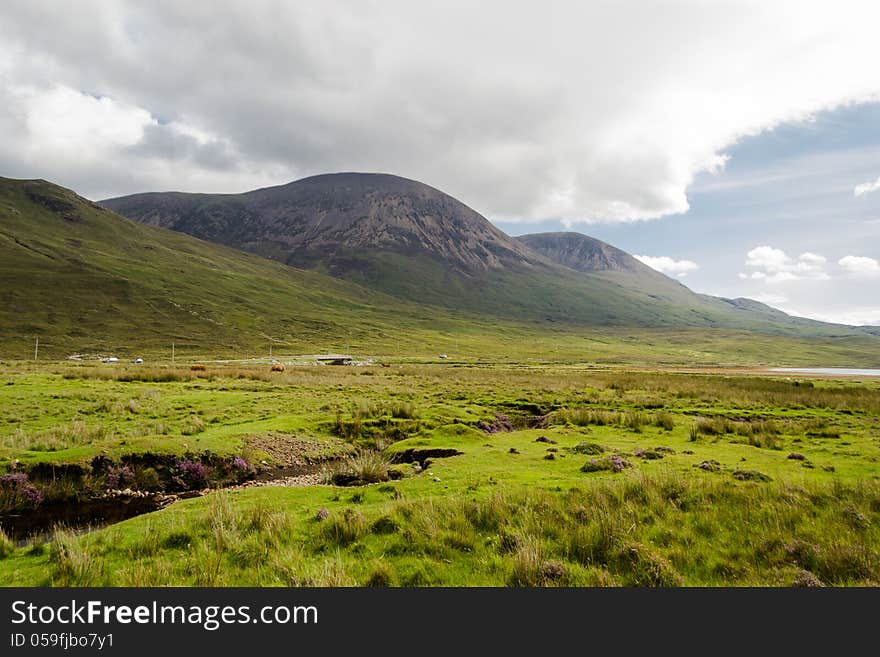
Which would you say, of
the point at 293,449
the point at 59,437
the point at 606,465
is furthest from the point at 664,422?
the point at 59,437

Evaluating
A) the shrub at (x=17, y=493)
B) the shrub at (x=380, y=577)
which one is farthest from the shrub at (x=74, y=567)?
the shrub at (x=17, y=493)

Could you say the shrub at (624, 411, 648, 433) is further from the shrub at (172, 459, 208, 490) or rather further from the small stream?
the shrub at (172, 459, 208, 490)

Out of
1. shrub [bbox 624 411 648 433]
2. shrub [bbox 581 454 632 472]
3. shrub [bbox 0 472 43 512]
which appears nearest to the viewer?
shrub [bbox 0 472 43 512]

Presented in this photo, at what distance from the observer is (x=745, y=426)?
27.0m

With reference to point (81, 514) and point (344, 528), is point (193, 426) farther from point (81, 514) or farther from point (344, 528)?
point (344, 528)

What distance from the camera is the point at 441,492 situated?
549 inches

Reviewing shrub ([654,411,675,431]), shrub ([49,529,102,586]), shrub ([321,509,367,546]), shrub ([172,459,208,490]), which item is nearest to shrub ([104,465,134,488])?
shrub ([172,459,208,490])

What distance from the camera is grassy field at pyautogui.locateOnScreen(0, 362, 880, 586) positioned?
28.2 feet

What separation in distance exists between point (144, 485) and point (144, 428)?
724 cm

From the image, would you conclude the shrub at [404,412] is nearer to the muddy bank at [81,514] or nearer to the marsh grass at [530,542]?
the muddy bank at [81,514]

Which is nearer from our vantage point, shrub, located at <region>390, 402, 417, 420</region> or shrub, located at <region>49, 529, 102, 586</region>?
shrub, located at <region>49, 529, 102, 586</region>

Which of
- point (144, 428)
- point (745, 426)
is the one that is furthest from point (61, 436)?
point (745, 426)

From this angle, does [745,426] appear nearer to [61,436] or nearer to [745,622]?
[745,622]

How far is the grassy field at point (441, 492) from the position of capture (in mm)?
8602
